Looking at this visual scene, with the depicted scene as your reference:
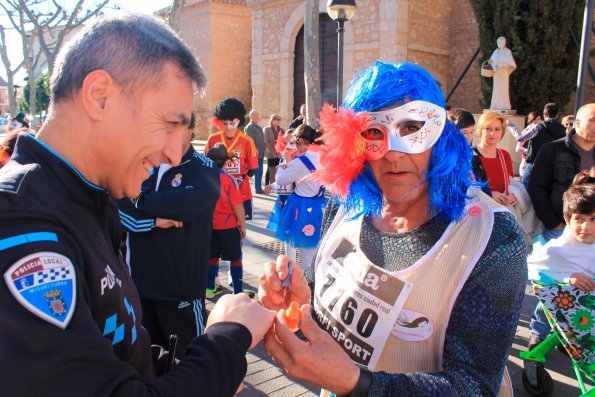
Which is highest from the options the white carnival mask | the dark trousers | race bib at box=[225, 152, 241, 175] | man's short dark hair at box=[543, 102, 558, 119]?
man's short dark hair at box=[543, 102, 558, 119]

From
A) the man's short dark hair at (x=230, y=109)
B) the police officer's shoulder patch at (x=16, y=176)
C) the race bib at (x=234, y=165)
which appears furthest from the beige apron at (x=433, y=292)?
the race bib at (x=234, y=165)

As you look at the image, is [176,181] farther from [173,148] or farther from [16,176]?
[16,176]

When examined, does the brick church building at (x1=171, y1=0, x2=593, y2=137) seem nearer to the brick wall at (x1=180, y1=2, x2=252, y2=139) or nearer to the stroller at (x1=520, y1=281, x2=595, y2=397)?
the brick wall at (x1=180, y1=2, x2=252, y2=139)

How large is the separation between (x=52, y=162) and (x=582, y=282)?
2920 millimetres

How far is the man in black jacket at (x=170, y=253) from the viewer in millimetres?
2832

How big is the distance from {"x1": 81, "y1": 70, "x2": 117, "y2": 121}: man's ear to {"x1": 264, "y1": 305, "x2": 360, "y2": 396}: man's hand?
0.72 metres

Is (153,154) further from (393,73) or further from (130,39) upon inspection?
(393,73)

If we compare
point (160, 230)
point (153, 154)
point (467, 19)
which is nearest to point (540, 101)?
point (467, 19)

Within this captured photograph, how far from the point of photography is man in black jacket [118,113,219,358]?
2.83 meters

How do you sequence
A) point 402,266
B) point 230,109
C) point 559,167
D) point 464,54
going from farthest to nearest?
point 464,54
point 230,109
point 559,167
point 402,266

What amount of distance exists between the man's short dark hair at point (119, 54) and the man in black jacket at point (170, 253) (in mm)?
1757

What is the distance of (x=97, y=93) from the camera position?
1.08 m

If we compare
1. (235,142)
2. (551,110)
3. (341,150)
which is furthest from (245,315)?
(551,110)

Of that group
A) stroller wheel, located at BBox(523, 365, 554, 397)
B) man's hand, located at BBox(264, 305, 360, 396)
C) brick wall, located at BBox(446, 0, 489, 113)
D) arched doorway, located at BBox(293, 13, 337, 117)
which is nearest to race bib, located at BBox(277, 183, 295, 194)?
stroller wheel, located at BBox(523, 365, 554, 397)
